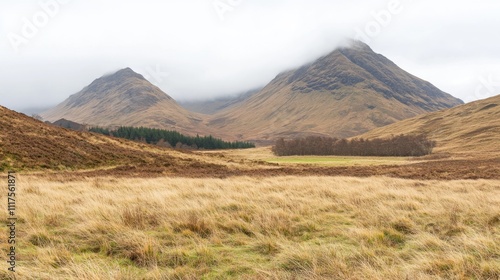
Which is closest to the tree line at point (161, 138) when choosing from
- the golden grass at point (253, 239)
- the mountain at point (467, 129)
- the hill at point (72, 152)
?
the hill at point (72, 152)

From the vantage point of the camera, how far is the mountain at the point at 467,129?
420 ft

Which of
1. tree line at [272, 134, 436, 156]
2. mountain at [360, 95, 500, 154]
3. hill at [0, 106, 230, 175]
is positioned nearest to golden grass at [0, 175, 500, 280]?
hill at [0, 106, 230, 175]

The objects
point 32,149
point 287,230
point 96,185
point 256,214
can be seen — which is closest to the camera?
point 287,230

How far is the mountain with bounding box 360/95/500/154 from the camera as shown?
128038 mm

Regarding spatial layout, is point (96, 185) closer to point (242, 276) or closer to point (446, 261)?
point (242, 276)

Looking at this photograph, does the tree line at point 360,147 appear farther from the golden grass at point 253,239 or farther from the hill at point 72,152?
the golden grass at point 253,239

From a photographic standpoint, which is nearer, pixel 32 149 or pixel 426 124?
pixel 32 149

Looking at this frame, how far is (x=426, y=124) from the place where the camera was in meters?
195

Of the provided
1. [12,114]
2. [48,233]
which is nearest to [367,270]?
[48,233]

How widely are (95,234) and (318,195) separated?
300 inches

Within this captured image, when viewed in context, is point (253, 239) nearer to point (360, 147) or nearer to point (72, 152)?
point (72, 152)

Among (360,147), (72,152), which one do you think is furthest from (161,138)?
(72,152)

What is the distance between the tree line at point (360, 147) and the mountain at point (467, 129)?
16498mm

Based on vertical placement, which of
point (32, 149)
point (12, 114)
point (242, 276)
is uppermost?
point (12, 114)
